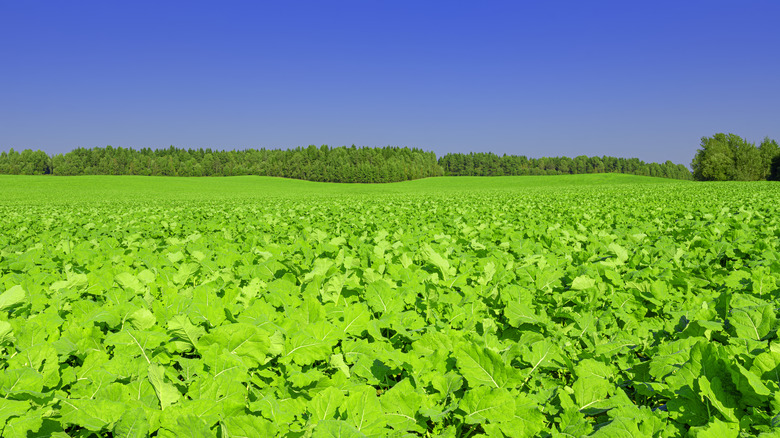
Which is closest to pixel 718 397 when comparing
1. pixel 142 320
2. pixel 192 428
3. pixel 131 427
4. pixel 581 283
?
pixel 581 283

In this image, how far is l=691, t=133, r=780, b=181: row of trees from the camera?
75688mm

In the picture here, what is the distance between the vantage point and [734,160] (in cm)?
7931

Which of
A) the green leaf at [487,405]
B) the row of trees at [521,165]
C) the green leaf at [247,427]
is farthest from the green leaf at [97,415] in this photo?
the row of trees at [521,165]

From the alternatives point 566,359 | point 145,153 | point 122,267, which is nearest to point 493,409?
point 566,359

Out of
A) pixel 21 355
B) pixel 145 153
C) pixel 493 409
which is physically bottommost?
pixel 493 409

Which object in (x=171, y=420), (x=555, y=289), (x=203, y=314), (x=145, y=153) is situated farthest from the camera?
(x=145, y=153)

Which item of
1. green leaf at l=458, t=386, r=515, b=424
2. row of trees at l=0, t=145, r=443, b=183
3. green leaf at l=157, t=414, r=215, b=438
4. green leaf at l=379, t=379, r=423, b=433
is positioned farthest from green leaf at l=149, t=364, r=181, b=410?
row of trees at l=0, t=145, r=443, b=183

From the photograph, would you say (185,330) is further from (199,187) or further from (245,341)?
(199,187)

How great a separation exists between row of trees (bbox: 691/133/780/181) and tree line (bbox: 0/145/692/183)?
2409 inches

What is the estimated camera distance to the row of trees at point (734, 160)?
248 feet

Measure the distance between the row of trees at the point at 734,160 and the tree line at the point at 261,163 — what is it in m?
61.2

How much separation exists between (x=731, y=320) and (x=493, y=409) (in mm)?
1666

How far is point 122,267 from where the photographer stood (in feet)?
14.0

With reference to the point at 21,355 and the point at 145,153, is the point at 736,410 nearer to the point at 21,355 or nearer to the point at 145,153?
the point at 21,355
